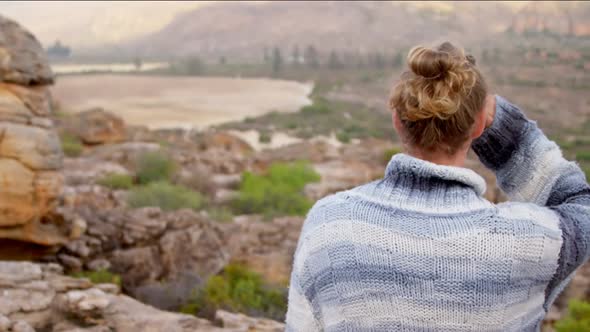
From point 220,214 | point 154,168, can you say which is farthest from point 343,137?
point 220,214

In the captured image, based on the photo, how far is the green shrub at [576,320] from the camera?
18.9 ft

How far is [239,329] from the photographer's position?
14.4ft

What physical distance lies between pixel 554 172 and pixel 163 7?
11413 cm

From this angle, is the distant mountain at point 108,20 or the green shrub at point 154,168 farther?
the distant mountain at point 108,20

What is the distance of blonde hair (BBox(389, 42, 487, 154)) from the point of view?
1420 mm

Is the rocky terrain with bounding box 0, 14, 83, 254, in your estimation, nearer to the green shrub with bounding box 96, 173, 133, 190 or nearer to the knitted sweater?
the green shrub with bounding box 96, 173, 133, 190

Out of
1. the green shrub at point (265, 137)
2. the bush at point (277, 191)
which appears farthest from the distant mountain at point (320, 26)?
the bush at point (277, 191)

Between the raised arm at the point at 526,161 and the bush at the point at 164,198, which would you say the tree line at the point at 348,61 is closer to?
the bush at the point at 164,198

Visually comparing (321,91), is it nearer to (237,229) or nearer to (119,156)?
(119,156)

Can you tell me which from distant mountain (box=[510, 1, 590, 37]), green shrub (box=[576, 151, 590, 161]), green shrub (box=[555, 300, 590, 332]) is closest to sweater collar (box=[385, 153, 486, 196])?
green shrub (box=[555, 300, 590, 332])

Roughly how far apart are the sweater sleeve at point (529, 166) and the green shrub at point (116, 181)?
10614 mm

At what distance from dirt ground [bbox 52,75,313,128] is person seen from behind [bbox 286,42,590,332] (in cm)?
3289

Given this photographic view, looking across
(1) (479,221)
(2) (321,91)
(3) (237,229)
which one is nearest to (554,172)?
(1) (479,221)

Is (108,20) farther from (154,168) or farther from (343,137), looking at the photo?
(154,168)
